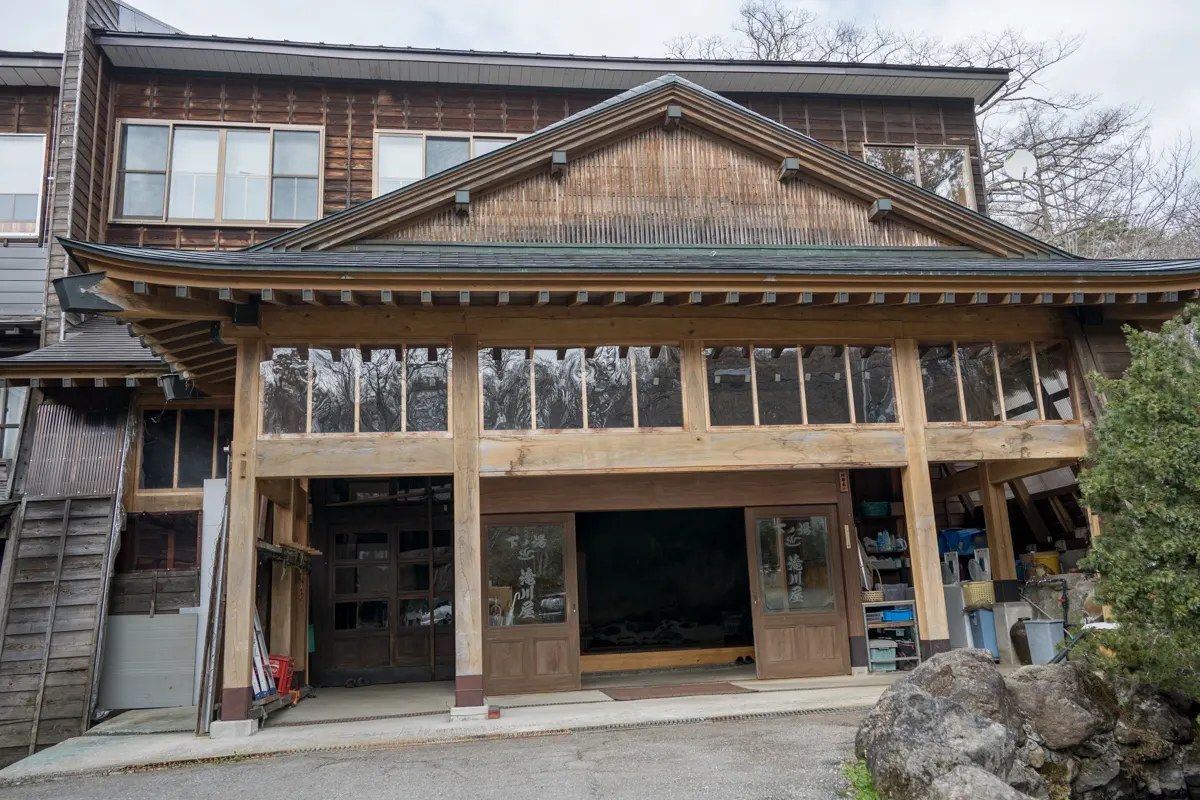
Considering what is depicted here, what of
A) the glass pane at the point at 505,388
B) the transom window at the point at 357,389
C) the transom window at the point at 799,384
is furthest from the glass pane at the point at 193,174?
the transom window at the point at 799,384

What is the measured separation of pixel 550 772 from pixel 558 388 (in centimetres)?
418

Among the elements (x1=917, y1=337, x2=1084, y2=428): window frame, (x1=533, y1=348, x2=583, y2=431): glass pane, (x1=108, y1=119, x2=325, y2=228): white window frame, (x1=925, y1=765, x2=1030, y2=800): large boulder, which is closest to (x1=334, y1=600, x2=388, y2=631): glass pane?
(x1=533, y1=348, x2=583, y2=431): glass pane

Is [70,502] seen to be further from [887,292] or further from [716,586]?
[887,292]

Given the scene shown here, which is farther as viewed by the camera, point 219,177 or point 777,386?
point 219,177

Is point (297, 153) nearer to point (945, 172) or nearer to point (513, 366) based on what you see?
point (513, 366)

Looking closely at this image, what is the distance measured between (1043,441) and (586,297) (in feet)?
18.1

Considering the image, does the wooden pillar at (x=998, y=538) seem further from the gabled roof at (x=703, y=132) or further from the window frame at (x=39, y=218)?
the window frame at (x=39, y=218)

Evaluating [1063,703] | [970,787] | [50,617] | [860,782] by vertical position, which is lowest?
[860,782]

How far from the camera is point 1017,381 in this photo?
35.1 feet

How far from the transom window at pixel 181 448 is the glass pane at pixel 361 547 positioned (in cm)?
199

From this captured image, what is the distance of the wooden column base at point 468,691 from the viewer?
9062 mm

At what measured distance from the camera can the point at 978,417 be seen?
10.5 metres

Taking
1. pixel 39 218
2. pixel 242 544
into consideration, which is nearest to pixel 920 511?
pixel 242 544

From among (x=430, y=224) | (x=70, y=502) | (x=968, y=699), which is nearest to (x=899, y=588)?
(x=968, y=699)
